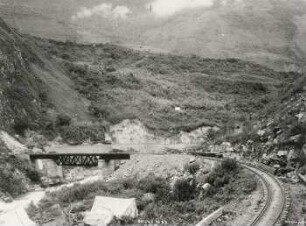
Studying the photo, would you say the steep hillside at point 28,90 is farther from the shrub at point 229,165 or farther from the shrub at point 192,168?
the shrub at point 229,165

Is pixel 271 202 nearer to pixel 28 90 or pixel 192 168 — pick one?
pixel 192 168

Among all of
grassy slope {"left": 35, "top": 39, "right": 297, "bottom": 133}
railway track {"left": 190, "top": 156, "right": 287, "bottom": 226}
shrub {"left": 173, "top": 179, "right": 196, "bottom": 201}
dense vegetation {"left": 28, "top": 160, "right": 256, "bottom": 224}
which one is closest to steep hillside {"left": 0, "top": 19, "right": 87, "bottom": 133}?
grassy slope {"left": 35, "top": 39, "right": 297, "bottom": 133}

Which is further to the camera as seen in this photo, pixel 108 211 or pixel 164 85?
pixel 164 85

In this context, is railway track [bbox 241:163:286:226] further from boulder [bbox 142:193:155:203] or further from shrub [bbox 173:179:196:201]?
boulder [bbox 142:193:155:203]

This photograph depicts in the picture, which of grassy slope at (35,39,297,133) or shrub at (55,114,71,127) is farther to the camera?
grassy slope at (35,39,297,133)

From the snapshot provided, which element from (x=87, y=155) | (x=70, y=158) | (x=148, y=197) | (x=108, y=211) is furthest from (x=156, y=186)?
(x=70, y=158)

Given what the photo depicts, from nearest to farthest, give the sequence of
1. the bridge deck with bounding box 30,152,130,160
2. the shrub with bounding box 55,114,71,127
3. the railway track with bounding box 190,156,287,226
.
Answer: the railway track with bounding box 190,156,287,226, the bridge deck with bounding box 30,152,130,160, the shrub with bounding box 55,114,71,127

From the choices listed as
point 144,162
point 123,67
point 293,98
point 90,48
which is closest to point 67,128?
point 144,162
